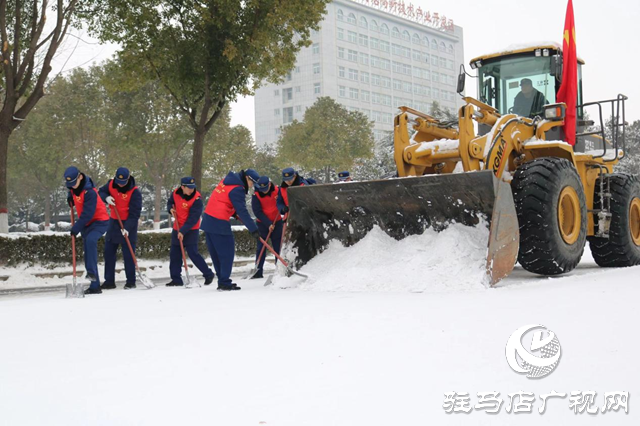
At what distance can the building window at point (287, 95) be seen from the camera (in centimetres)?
9000

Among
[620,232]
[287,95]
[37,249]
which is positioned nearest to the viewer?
[620,232]

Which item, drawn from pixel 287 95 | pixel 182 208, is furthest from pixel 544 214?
pixel 287 95

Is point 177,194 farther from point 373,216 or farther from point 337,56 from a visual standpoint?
point 337,56

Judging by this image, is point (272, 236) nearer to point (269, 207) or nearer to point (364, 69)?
point (269, 207)

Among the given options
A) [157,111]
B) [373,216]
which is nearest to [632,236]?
[373,216]

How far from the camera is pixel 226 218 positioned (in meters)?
8.75

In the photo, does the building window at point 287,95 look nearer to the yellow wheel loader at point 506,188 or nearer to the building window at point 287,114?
the building window at point 287,114

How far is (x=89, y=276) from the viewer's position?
905cm

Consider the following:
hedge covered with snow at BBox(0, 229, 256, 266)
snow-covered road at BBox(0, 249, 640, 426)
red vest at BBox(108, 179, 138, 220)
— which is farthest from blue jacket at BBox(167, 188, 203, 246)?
hedge covered with snow at BBox(0, 229, 256, 266)

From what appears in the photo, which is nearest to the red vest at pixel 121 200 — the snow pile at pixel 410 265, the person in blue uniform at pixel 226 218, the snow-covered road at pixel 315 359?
the person in blue uniform at pixel 226 218

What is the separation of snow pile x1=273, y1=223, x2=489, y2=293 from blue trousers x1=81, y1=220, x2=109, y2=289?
2636mm

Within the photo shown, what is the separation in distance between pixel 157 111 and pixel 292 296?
22.3 meters

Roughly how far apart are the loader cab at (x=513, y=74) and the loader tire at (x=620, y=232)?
114 centimetres

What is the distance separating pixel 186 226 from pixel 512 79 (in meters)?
5.16
